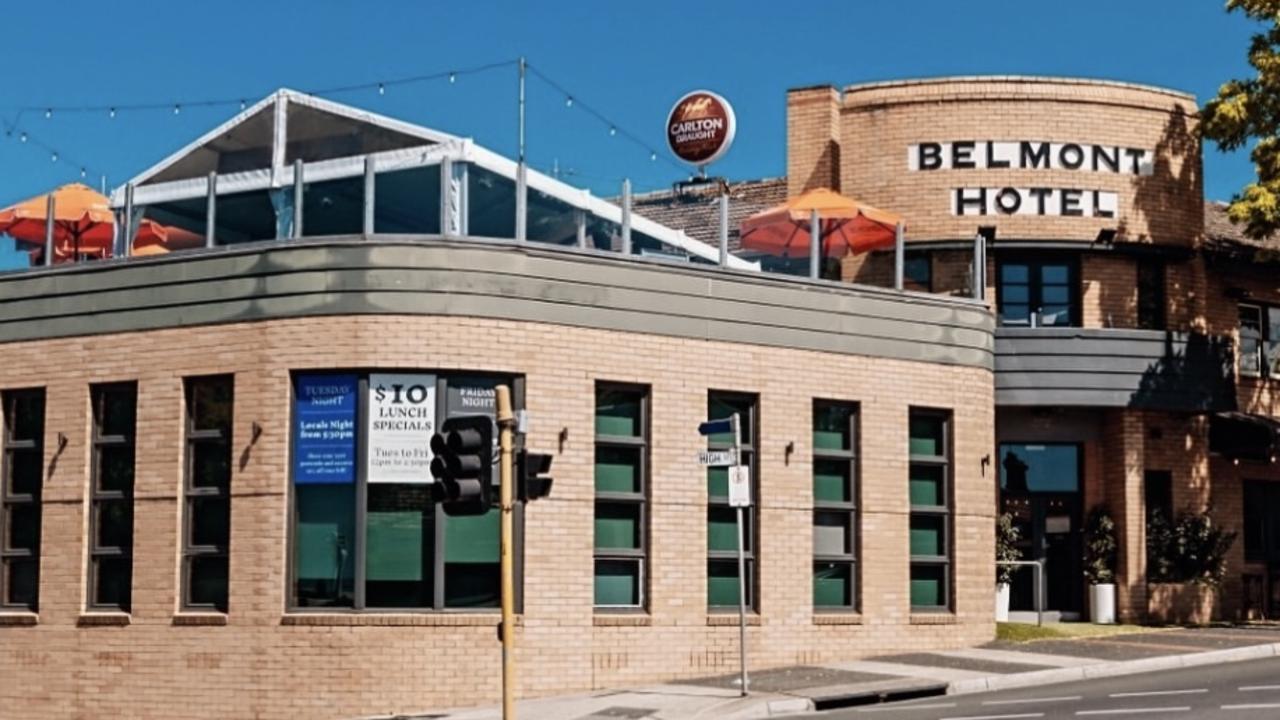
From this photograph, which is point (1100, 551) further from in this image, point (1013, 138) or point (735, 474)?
point (735, 474)

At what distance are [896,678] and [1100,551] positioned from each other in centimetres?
935

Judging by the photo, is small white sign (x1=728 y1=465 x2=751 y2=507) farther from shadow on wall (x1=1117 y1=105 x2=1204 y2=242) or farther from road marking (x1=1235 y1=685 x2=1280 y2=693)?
shadow on wall (x1=1117 y1=105 x2=1204 y2=242)

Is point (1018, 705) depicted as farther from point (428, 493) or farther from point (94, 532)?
point (94, 532)

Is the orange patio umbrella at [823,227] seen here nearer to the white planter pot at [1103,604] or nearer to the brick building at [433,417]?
the brick building at [433,417]

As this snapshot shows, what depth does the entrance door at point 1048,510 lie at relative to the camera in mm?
30141

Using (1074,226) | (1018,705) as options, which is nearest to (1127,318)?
(1074,226)

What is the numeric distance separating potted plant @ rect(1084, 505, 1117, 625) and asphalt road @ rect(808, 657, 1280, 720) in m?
7.32

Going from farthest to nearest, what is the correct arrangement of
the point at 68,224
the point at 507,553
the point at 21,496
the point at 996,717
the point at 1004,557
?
the point at 1004,557 → the point at 68,224 → the point at 21,496 → the point at 996,717 → the point at 507,553

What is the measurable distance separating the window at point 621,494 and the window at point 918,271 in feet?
29.5

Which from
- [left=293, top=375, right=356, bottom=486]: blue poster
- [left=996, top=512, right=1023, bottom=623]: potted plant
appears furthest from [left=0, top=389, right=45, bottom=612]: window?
[left=996, top=512, right=1023, bottom=623]: potted plant

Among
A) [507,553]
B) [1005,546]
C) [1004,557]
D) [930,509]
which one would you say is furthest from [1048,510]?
[507,553]

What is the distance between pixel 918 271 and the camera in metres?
30.3

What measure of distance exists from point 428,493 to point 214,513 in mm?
2640

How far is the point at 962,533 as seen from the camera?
25.2 m
